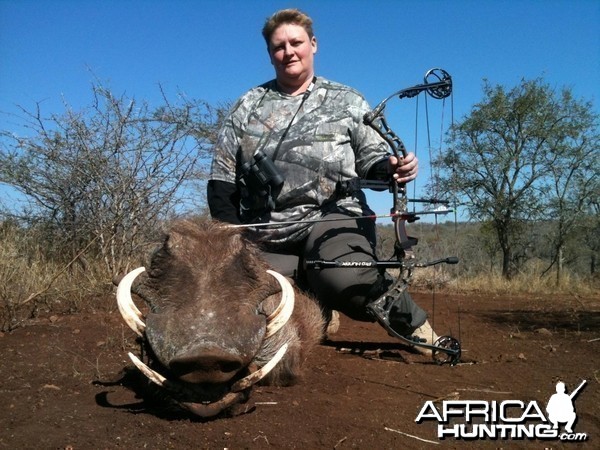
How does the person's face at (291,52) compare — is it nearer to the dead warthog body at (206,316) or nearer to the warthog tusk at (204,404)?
the dead warthog body at (206,316)

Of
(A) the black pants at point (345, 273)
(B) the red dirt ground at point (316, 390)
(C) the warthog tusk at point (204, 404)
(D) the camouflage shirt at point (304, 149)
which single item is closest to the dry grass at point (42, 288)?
(B) the red dirt ground at point (316, 390)

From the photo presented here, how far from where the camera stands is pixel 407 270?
3529mm

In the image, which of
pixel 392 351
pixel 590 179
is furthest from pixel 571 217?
pixel 392 351

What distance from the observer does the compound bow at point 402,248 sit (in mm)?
3469

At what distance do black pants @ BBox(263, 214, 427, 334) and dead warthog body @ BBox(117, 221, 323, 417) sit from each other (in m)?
0.95

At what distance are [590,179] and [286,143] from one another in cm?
1225

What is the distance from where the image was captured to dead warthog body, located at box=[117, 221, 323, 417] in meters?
2.17

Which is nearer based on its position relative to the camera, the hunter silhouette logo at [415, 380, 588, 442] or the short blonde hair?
the hunter silhouette logo at [415, 380, 588, 442]

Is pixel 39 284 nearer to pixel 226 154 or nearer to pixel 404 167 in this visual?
pixel 226 154

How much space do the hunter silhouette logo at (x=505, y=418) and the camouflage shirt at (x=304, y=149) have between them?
71.2 inches

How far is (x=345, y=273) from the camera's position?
379cm

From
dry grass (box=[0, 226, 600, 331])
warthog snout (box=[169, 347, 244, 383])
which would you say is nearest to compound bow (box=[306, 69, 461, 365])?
warthog snout (box=[169, 347, 244, 383])

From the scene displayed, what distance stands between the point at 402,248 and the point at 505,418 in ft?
4.25

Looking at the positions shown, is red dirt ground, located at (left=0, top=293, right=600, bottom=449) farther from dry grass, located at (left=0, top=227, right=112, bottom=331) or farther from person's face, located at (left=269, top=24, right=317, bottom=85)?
person's face, located at (left=269, top=24, right=317, bottom=85)
